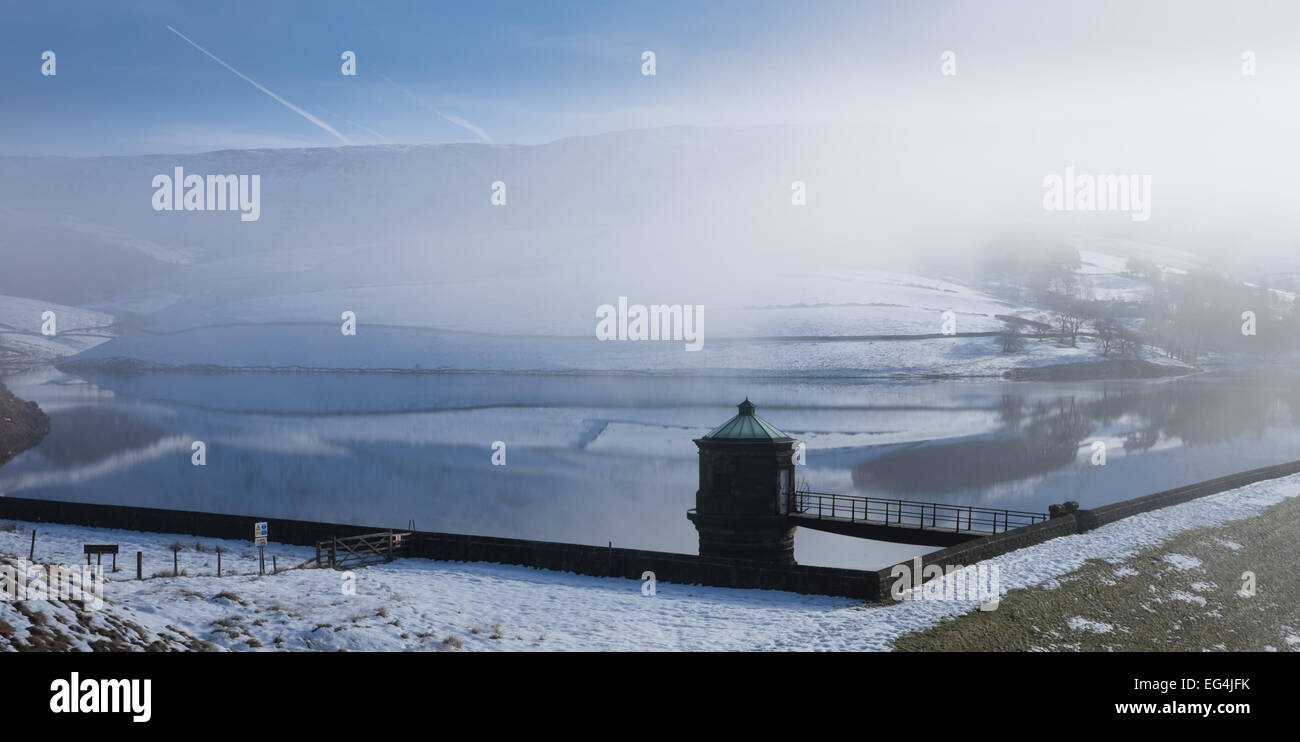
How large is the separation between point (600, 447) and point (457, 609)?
1953 inches

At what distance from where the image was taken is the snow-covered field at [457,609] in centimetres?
2164

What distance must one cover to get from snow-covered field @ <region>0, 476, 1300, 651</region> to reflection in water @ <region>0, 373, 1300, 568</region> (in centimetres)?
1322

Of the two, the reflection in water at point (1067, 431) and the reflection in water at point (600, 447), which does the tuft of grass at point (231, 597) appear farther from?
the reflection in water at point (1067, 431)

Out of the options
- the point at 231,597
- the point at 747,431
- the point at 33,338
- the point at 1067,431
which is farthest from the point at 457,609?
the point at 33,338

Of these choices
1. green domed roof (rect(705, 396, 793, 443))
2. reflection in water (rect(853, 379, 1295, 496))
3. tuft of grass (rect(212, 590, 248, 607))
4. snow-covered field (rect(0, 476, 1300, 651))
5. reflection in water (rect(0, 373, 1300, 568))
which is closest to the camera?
snow-covered field (rect(0, 476, 1300, 651))

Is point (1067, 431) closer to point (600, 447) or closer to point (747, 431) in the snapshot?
point (600, 447)

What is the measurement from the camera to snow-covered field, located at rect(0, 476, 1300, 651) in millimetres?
21641

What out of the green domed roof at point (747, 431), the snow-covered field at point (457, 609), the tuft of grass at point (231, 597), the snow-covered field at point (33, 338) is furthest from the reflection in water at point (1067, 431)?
the snow-covered field at point (33, 338)

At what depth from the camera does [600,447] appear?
7506 cm

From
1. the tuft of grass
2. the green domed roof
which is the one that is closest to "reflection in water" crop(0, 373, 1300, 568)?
the green domed roof

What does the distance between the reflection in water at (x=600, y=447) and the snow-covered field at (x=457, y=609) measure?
13.2 meters

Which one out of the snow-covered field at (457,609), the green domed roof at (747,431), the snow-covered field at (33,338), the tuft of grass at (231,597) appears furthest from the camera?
the snow-covered field at (33,338)

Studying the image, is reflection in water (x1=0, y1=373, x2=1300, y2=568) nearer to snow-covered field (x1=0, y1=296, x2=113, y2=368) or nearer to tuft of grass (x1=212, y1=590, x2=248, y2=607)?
tuft of grass (x1=212, y1=590, x2=248, y2=607)
